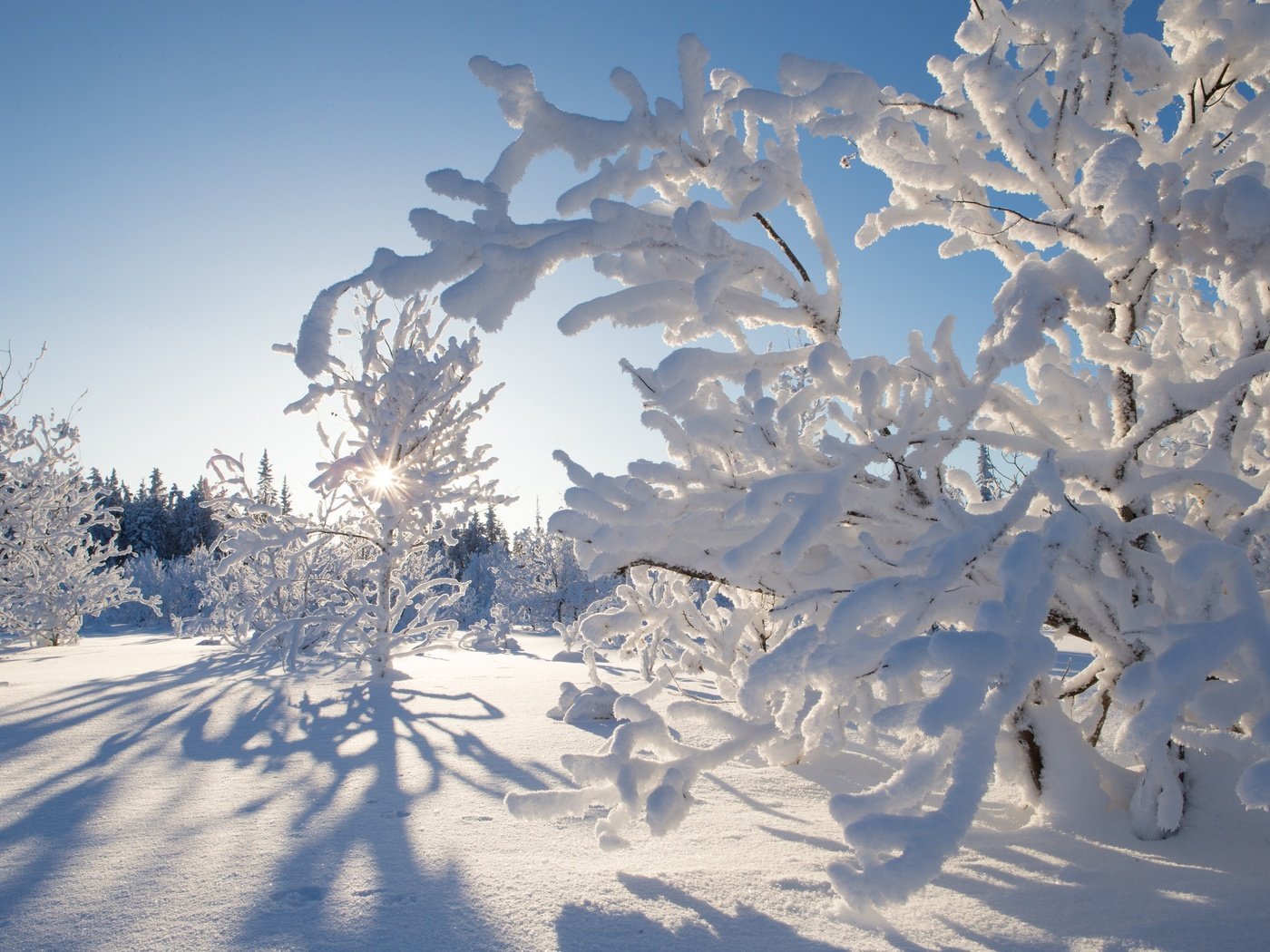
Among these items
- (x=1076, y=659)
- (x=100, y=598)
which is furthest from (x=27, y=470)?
(x=1076, y=659)

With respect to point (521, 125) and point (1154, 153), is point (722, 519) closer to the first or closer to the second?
point (521, 125)

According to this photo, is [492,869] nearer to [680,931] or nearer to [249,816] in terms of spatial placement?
[680,931]

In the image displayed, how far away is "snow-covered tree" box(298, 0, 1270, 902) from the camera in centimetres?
149

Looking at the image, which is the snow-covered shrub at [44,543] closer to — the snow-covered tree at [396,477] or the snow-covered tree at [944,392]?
the snow-covered tree at [396,477]

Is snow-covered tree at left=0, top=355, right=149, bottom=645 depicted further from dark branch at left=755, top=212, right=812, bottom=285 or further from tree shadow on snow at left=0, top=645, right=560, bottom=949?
dark branch at left=755, top=212, right=812, bottom=285

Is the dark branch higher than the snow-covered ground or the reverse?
higher

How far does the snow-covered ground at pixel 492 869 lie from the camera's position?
1533mm

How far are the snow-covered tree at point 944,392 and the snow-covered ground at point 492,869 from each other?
0.64 ft

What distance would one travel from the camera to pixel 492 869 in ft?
6.50

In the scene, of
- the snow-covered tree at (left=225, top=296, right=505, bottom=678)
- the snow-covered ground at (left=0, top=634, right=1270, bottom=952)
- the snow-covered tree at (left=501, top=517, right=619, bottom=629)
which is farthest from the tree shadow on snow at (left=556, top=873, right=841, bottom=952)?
the snow-covered tree at (left=501, top=517, right=619, bottom=629)

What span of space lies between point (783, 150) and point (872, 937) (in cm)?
231

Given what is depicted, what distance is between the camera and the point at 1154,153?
2.25m

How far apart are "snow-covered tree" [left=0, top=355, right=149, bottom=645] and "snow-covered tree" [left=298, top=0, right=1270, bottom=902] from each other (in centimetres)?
1173

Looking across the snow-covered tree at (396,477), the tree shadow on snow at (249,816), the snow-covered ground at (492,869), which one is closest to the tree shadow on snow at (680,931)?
the snow-covered ground at (492,869)
